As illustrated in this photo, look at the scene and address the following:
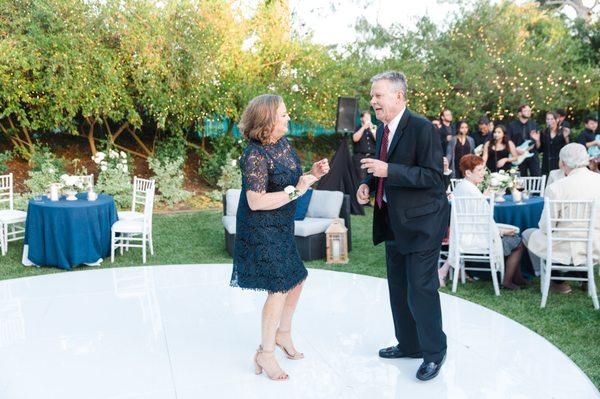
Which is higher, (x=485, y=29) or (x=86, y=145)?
(x=485, y=29)

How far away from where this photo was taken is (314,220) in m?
6.70

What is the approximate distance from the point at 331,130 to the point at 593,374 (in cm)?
1219

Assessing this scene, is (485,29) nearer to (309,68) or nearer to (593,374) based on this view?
(309,68)

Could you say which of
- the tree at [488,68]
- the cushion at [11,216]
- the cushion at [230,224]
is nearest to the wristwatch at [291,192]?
the cushion at [230,224]

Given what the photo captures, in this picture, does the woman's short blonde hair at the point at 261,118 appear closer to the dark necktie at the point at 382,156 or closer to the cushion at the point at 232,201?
the dark necktie at the point at 382,156

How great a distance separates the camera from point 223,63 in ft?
36.9

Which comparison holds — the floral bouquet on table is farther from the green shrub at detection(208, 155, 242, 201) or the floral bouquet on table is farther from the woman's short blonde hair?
the green shrub at detection(208, 155, 242, 201)

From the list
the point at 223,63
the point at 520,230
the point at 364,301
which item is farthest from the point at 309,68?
the point at 364,301

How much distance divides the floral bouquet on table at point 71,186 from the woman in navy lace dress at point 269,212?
13.4ft

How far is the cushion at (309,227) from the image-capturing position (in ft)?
20.9

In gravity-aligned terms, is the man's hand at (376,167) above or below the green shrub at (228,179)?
above

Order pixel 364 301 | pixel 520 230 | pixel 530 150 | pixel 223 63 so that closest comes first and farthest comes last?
pixel 364 301 → pixel 520 230 → pixel 530 150 → pixel 223 63

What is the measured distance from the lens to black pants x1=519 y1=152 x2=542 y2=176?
365 inches

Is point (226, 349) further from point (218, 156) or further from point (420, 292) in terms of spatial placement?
point (218, 156)
